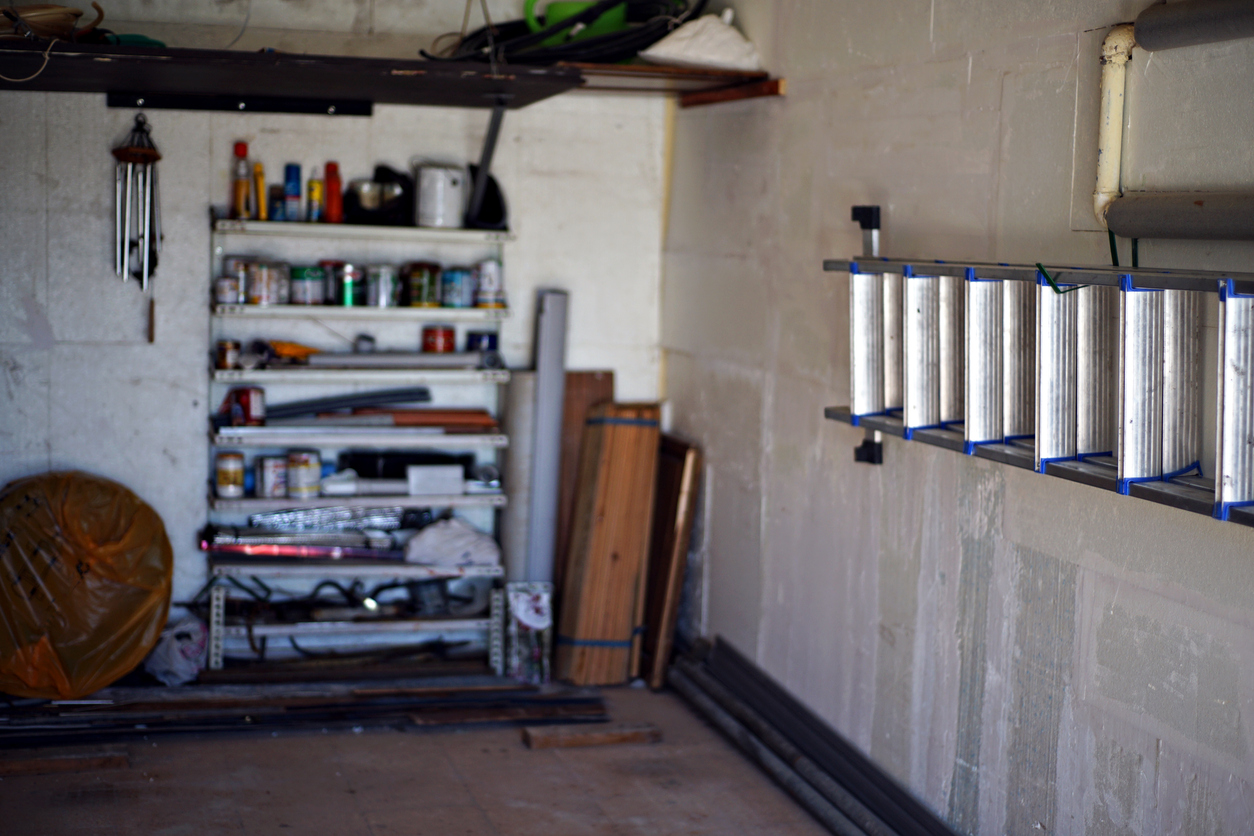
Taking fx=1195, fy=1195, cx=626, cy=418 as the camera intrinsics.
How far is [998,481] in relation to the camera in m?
3.01

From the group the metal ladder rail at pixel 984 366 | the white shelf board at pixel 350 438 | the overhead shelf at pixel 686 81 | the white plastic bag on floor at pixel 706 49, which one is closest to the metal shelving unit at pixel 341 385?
the white shelf board at pixel 350 438

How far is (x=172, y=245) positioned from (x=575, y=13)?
1787mm

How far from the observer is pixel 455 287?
15.7 ft

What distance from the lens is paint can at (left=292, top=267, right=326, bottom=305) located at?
15.2 ft

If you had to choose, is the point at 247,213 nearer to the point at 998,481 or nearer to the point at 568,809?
the point at 568,809

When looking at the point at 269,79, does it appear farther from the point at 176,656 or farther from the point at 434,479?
the point at 176,656

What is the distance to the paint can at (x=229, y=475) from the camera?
4641mm

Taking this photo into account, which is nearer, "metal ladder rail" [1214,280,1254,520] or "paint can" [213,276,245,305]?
"metal ladder rail" [1214,280,1254,520]

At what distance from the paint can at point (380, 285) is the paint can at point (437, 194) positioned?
238 mm

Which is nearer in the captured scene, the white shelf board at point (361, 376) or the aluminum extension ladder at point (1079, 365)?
the aluminum extension ladder at point (1079, 365)

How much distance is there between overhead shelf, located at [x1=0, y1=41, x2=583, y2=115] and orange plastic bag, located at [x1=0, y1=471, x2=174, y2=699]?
1471 mm

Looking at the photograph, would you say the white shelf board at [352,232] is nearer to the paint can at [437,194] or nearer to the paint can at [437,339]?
the paint can at [437,194]

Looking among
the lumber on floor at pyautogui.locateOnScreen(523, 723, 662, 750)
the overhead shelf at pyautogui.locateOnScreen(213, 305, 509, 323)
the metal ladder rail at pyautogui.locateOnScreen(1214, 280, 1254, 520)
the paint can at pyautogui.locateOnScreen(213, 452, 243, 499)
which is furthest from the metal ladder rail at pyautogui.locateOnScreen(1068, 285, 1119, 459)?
the paint can at pyautogui.locateOnScreen(213, 452, 243, 499)

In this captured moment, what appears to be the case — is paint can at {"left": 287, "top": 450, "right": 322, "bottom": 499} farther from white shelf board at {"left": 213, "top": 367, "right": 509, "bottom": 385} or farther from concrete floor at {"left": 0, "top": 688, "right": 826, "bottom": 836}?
concrete floor at {"left": 0, "top": 688, "right": 826, "bottom": 836}
